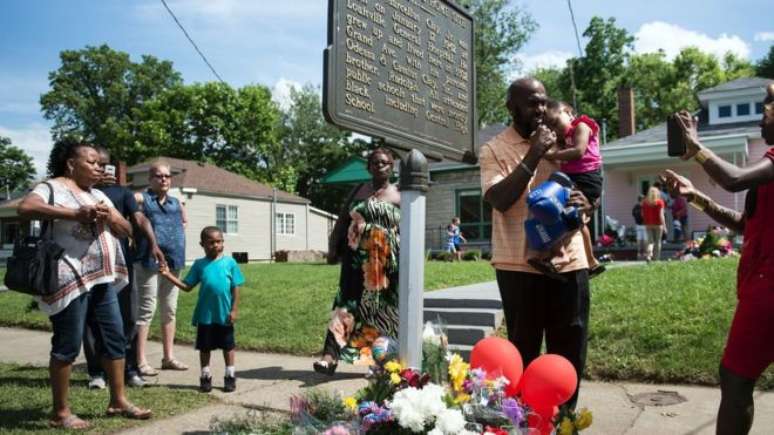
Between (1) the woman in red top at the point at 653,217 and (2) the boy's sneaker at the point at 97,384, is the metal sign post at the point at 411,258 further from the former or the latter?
(1) the woman in red top at the point at 653,217

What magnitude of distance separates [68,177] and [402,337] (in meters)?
2.75

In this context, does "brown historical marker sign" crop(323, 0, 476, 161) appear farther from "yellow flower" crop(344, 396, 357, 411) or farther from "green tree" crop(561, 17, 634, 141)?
"green tree" crop(561, 17, 634, 141)

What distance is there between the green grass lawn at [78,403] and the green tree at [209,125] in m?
40.6

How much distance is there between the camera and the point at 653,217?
13352 millimetres

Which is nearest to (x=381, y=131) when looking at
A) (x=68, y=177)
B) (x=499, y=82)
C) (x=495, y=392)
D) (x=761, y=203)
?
(x=495, y=392)

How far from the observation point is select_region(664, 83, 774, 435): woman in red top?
2.56 m

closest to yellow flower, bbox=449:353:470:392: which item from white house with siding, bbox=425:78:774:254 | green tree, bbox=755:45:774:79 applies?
white house with siding, bbox=425:78:774:254

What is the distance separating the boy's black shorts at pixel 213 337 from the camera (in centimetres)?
513

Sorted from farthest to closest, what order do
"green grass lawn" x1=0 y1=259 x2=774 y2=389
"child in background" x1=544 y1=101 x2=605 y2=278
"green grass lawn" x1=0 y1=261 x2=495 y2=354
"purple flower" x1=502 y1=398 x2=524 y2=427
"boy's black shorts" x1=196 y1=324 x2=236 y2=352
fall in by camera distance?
1. "green grass lawn" x1=0 y1=261 x2=495 y2=354
2. "green grass lawn" x1=0 y1=259 x2=774 y2=389
3. "boy's black shorts" x1=196 y1=324 x2=236 y2=352
4. "child in background" x1=544 y1=101 x2=605 y2=278
5. "purple flower" x1=502 y1=398 x2=524 y2=427

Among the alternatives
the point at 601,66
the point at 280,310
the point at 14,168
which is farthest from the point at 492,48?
the point at 14,168

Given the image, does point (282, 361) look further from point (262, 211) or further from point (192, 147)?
point (192, 147)

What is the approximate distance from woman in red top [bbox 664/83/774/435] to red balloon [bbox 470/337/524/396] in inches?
35.2

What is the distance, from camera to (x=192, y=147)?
1786 inches

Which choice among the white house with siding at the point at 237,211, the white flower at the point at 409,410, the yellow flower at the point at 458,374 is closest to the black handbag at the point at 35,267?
the white flower at the point at 409,410
